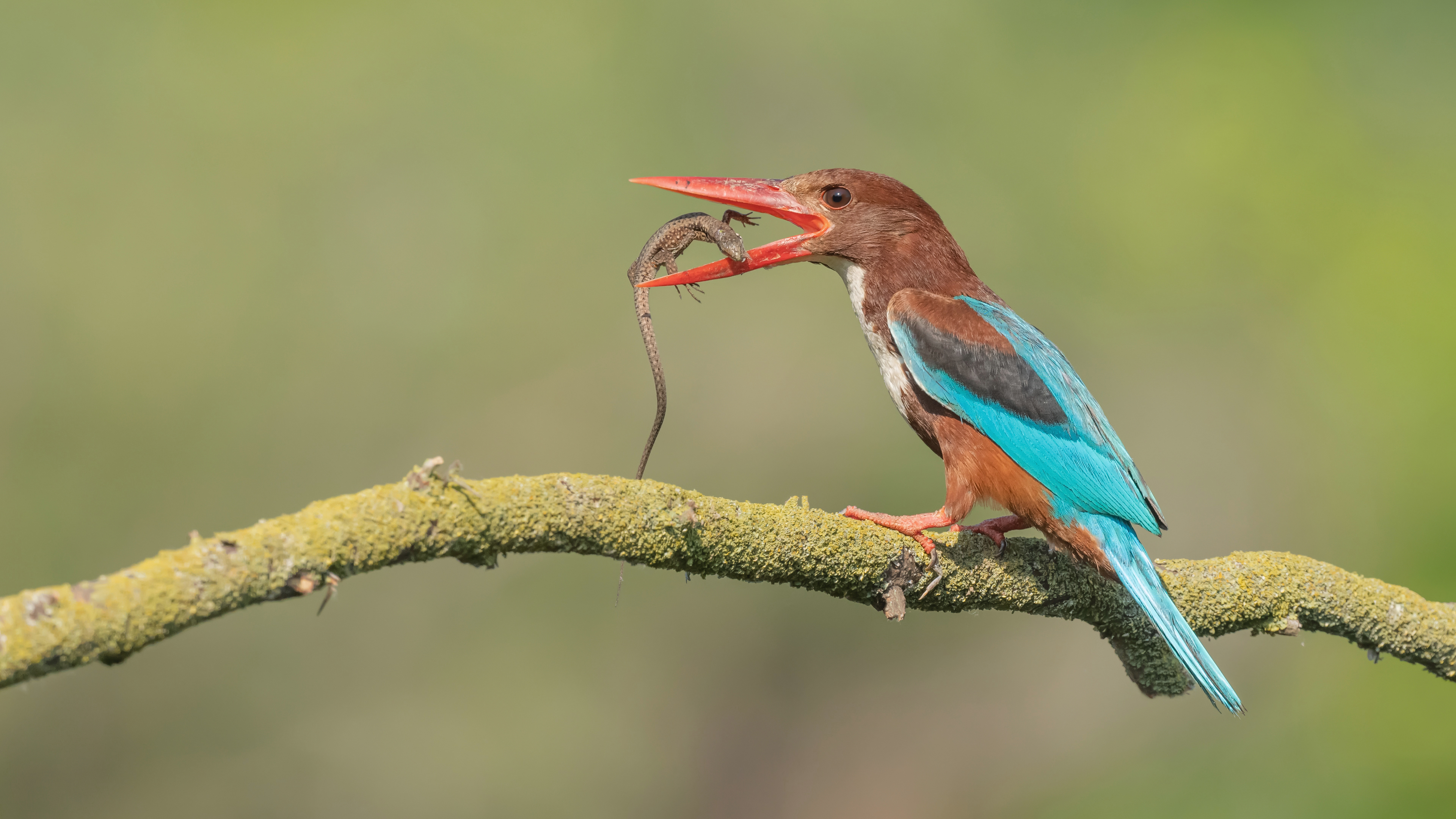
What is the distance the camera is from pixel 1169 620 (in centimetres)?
257

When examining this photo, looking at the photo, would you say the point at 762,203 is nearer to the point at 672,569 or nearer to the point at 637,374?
the point at 672,569

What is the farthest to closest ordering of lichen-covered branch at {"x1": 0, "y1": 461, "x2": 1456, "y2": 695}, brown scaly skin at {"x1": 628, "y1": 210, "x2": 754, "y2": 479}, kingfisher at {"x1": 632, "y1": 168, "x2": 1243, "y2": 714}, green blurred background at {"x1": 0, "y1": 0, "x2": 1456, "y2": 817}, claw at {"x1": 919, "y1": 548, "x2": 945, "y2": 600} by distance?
green blurred background at {"x1": 0, "y1": 0, "x2": 1456, "y2": 817} < brown scaly skin at {"x1": 628, "y1": 210, "x2": 754, "y2": 479} < kingfisher at {"x1": 632, "y1": 168, "x2": 1243, "y2": 714} < claw at {"x1": 919, "y1": 548, "x2": 945, "y2": 600} < lichen-covered branch at {"x1": 0, "y1": 461, "x2": 1456, "y2": 695}

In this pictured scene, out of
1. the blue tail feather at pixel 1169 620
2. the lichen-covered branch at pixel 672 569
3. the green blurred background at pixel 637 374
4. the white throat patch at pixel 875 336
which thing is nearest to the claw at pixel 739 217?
the white throat patch at pixel 875 336

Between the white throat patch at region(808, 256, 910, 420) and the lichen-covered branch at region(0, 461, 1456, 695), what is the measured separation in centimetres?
56

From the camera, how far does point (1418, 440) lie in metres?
9.64

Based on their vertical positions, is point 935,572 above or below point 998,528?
below

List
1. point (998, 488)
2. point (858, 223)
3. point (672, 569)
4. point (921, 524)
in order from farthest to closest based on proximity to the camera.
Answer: point (858, 223) < point (998, 488) < point (921, 524) < point (672, 569)

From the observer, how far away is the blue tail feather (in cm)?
252

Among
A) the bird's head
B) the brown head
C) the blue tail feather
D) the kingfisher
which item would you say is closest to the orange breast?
the kingfisher

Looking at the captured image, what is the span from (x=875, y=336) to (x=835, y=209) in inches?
17.9

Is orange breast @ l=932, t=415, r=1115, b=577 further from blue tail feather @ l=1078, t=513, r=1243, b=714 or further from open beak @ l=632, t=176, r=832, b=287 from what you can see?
open beak @ l=632, t=176, r=832, b=287

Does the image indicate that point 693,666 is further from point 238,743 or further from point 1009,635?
point 238,743

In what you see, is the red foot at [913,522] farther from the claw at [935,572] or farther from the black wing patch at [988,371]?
the black wing patch at [988,371]

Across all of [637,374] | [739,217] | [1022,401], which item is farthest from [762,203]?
[637,374]
